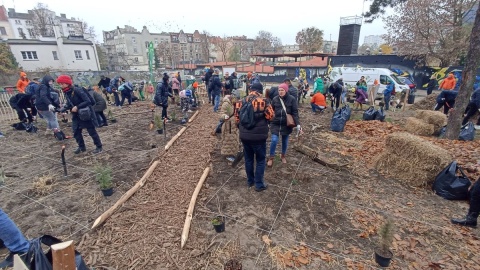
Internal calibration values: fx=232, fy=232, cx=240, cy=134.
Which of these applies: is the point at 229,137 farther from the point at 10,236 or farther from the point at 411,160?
the point at 10,236

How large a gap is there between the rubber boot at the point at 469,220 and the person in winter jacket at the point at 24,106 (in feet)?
37.9

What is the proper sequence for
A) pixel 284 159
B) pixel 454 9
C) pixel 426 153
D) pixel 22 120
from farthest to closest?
Result: pixel 454 9 < pixel 22 120 < pixel 284 159 < pixel 426 153

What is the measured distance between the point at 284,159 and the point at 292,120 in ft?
3.69

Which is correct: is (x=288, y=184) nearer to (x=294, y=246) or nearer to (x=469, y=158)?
(x=294, y=246)

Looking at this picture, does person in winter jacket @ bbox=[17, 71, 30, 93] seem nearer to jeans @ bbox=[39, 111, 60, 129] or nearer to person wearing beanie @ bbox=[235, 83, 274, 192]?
jeans @ bbox=[39, 111, 60, 129]

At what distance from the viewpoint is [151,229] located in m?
3.41

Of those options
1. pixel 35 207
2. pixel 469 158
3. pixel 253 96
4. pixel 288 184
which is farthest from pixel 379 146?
pixel 35 207

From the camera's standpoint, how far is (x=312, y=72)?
3000 cm

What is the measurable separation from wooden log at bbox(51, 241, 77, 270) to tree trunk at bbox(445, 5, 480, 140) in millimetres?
8536

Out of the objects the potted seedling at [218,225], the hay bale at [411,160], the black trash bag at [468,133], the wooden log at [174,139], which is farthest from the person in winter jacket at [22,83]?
the black trash bag at [468,133]

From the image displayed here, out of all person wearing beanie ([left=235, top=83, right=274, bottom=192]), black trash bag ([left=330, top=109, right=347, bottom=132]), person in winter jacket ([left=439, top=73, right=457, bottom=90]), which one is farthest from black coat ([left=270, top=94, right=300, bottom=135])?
person in winter jacket ([left=439, top=73, right=457, bottom=90])

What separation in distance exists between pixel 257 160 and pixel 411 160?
3232 mm

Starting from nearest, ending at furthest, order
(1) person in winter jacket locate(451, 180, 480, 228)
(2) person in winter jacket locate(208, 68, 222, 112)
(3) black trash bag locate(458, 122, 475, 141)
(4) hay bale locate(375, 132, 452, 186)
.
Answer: (1) person in winter jacket locate(451, 180, 480, 228)
(4) hay bale locate(375, 132, 452, 186)
(3) black trash bag locate(458, 122, 475, 141)
(2) person in winter jacket locate(208, 68, 222, 112)

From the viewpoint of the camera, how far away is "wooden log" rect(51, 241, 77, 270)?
1.72 metres
